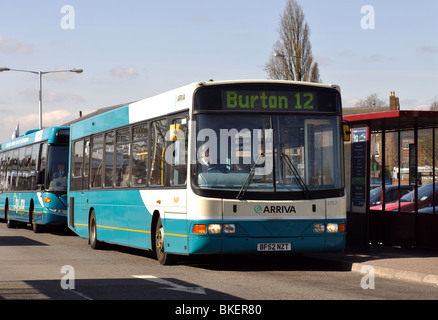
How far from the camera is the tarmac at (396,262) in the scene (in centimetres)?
1355

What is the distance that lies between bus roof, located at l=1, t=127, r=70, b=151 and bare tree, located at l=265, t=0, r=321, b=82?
34216 millimetres

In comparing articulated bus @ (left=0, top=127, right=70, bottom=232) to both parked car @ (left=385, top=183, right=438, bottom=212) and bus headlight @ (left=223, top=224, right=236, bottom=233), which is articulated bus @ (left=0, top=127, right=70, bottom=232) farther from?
bus headlight @ (left=223, top=224, right=236, bottom=233)

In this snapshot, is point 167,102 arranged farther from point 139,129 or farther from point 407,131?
point 407,131

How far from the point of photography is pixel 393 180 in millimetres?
18812

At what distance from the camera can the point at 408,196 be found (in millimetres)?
18844

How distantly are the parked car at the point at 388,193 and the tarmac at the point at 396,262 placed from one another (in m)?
1.13

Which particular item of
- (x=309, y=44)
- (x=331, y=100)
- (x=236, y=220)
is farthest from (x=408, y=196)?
(x=309, y=44)

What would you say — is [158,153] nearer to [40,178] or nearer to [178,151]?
[178,151]

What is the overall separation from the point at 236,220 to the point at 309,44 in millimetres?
53287

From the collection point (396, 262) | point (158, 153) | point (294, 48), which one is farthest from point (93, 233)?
point (294, 48)

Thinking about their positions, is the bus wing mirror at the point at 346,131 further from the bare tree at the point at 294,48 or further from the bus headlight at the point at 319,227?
the bare tree at the point at 294,48

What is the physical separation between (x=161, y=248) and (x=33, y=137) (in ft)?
48.0

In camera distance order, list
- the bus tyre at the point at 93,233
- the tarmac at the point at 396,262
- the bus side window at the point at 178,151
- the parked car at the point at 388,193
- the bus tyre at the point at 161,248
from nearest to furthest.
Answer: the tarmac at the point at 396,262 < the bus side window at the point at 178,151 < the bus tyre at the point at 161,248 < the parked car at the point at 388,193 < the bus tyre at the point at 93,233

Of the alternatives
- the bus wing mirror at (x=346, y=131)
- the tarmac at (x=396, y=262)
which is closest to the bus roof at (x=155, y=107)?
the bus wing mirror at (x=346, y=131)
